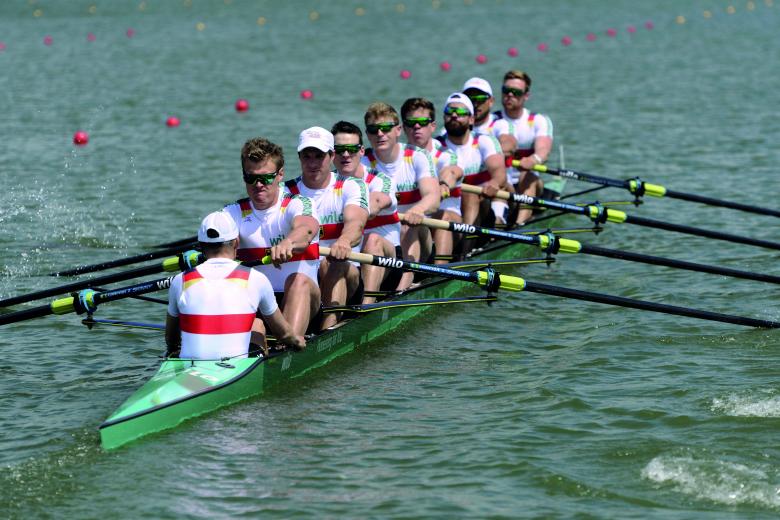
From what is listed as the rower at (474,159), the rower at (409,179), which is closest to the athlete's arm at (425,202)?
the rower at (409,179)

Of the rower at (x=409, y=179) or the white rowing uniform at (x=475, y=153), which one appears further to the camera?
the white rowing uniform at (x=475, y=153)

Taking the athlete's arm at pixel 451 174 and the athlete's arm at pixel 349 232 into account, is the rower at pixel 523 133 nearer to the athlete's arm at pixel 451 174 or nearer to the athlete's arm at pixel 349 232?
the athlete's arm at pixel 451 174

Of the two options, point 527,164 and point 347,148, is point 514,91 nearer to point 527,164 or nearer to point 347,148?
point 527,164

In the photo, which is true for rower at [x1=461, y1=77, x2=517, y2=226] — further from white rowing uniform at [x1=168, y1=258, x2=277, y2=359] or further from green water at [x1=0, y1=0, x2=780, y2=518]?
white rowing uniform at [x1=168, y1=258, x2=277, y2=359]

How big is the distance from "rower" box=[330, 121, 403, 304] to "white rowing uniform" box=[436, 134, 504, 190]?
2.53m

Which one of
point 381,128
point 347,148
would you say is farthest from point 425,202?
point 347,148

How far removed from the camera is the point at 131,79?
30734 mm

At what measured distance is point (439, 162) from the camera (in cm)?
1378

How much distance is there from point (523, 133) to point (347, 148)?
5.68 meters

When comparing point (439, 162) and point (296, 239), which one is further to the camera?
point (439, 162)

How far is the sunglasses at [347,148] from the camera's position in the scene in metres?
11.2

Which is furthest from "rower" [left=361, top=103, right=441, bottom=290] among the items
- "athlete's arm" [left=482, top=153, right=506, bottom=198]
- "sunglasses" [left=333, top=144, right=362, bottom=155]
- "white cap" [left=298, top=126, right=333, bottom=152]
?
"white cap" [left=298, top=126, right=333, bottom=152]

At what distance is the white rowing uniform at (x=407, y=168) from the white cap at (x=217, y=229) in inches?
165

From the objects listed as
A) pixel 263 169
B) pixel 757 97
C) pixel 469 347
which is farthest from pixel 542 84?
pixel 263 169
